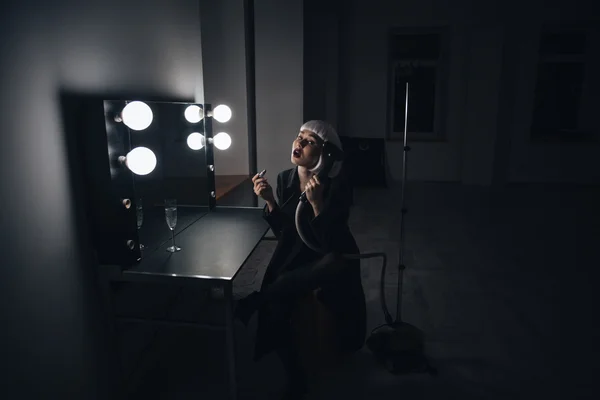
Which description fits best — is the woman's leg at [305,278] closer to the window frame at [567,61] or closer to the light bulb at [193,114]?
the light bulb at [193,114]

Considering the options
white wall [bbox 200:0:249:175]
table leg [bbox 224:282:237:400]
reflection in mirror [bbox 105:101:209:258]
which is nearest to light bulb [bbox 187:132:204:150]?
reflection in mirror [bbox 105:101:209:258]

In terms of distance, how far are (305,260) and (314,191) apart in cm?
35

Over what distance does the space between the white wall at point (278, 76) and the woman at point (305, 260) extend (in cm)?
215

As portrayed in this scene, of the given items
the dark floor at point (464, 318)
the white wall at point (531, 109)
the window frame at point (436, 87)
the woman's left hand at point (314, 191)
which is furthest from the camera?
the window frame at point (436, 87)

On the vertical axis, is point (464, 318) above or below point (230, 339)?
below

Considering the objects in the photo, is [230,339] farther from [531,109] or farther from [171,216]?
[531,109]

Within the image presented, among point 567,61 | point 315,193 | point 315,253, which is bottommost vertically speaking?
point 315,253

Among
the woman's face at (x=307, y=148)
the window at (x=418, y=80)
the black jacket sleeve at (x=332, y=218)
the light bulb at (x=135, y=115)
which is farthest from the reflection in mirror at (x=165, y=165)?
the window at (x=418, y=80)

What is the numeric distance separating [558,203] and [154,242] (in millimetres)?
5332

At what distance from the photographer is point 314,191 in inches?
78.4

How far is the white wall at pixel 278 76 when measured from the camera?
411 cm

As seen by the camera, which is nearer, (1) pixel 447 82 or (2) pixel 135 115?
(2) pixel 135 115

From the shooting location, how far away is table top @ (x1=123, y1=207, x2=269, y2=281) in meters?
1.74

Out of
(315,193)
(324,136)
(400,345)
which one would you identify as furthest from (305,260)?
(400,345)
